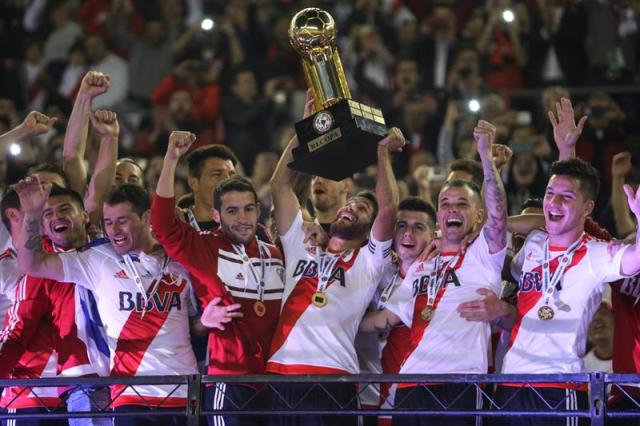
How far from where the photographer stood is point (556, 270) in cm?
691

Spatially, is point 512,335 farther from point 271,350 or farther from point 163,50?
point 163,50

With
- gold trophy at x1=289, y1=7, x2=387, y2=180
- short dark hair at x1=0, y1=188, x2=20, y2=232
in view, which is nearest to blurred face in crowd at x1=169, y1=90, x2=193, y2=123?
short dark hair at x1=0, y1=188, x2=20, y2=232

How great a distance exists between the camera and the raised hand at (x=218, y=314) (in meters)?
7.05

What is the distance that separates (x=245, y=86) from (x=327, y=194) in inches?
168

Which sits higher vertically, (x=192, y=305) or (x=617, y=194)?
(x=617, y=194)

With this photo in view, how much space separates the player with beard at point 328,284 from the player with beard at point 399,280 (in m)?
0.15

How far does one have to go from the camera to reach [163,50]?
1373 cm

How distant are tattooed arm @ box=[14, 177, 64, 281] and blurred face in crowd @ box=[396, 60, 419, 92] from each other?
539cm

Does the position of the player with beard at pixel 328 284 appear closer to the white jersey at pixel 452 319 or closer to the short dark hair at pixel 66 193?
the white jersey at pixel 452 319

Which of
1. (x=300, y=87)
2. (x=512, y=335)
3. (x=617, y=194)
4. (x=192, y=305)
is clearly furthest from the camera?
(x=300, y=87)

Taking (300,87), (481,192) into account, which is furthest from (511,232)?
(300,87)

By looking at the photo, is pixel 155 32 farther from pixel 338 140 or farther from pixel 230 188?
pixel 338 140

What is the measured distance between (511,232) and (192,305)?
1940 mm

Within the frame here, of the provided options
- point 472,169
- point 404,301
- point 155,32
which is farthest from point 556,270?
point 155,32
